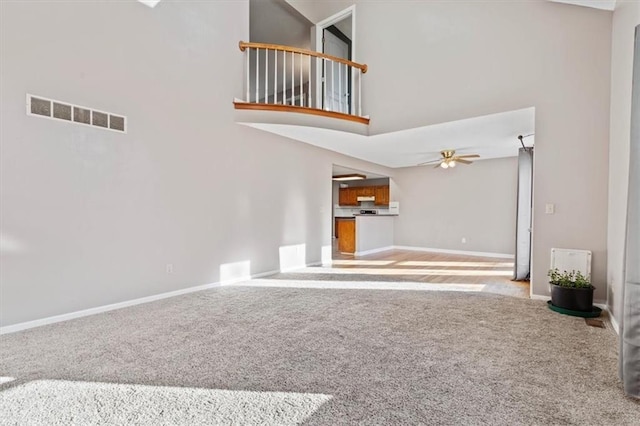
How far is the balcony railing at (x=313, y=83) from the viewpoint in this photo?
473cm

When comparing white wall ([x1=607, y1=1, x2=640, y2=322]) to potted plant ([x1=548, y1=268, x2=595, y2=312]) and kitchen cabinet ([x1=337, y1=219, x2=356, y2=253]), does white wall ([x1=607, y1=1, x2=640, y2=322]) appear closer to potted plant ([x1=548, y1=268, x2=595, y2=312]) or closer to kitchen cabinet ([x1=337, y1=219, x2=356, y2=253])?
potted plant ([x1=548, y1=268, x2=595, y2=312])

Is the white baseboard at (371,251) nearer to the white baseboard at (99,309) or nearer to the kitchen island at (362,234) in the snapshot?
the kitchen island at (362,234)

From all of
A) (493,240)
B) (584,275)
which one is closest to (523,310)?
(584,275)

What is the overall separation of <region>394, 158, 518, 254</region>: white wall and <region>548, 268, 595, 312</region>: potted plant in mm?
4193

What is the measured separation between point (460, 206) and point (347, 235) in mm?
3099

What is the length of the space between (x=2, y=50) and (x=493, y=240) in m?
8.97

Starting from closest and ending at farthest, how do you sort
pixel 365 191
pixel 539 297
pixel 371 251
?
pixel 539 297
pixel 371 251
pixel 365 191

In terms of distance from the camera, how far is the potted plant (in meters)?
3.37

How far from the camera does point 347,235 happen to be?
27.3 ft

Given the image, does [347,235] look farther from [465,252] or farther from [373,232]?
[465,252]

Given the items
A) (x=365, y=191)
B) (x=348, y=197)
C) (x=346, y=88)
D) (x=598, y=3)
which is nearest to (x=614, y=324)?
(x=598, y=3)

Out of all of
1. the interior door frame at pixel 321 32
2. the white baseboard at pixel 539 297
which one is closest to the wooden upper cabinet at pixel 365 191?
the interior door frame at pixel 321 32

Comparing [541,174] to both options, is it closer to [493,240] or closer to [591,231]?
[591,231]

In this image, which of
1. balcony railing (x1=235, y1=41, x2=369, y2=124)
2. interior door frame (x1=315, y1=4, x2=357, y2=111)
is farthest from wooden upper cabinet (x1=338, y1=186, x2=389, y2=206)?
interior door frame (x1=315, y1=4, x2=357, y2=111)
